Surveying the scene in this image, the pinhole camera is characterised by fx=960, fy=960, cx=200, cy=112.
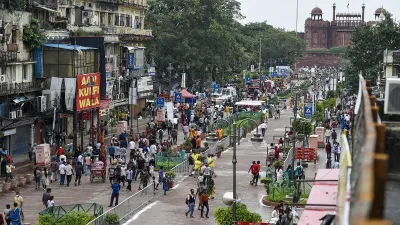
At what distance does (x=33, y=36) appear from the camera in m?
44.9

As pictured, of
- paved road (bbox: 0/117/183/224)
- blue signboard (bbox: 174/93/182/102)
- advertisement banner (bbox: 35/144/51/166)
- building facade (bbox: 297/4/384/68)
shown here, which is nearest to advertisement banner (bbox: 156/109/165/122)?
blue signboard (bbox: 174/93/182/102)

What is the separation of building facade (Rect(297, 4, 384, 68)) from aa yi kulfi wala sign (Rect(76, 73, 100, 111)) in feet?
390

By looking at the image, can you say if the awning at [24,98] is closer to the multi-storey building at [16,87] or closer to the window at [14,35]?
the multi-storey building at [16,87]

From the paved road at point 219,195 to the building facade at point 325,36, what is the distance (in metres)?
118

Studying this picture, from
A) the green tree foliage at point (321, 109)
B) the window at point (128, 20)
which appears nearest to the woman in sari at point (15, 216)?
the green tree foliage at point (321, 109)

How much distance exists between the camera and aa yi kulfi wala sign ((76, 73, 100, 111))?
1747 inches

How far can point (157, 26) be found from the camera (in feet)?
266

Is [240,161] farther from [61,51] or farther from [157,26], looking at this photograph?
[157,26]

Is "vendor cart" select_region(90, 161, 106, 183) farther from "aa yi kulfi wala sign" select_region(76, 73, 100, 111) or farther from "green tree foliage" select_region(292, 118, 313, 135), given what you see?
"green tree foliage" select_region(292, 118, 313, 135)

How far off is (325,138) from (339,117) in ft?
35.9

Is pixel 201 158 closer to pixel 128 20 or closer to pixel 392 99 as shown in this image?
pixel 392 99

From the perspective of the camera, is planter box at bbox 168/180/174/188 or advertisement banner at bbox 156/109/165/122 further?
advertisement banner at bbox 156/109/165/122

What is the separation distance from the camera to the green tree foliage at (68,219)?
861 inches

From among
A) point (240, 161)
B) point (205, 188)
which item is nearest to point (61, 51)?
point (240, 161)
